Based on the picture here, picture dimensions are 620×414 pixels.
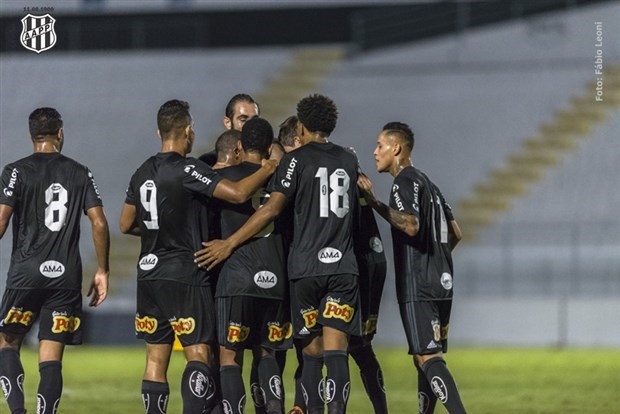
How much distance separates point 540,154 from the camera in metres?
28.2

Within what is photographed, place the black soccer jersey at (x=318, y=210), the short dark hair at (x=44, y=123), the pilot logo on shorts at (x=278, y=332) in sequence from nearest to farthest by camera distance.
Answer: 1. the black soccer jersey at (x=318, y=210)
2. the pilot logo on shorts at (x=278, y=332)
3. the short dark hair at (x=44, y=123)

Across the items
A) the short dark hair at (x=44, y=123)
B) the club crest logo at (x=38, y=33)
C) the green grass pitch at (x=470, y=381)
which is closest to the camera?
the short dark hair at (x=44, y=123)

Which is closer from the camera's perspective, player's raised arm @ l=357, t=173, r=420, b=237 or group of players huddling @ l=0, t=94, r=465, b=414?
group of players huddling @ l=0, t=94, r=465, b=414

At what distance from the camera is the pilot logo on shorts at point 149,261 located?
835 cm

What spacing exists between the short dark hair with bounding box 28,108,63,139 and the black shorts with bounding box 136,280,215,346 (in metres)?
1.42

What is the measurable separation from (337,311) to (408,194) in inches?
41.0

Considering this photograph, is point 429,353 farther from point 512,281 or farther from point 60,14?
point 60,14

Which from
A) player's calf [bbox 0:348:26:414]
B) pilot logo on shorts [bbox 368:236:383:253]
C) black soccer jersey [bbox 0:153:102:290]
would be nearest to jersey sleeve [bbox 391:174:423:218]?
pilot logo on shorts [bbox 368:236:383:253]

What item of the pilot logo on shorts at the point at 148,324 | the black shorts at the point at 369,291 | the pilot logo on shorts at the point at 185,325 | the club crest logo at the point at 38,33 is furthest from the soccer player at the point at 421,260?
the club crest logo at the point at 38,33

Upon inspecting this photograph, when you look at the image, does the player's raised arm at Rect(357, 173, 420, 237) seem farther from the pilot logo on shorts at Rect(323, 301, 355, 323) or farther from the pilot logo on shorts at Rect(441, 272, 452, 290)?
the pilot logo on shorts at Rect(323, 301, 355, 323)

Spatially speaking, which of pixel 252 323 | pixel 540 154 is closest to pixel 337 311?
pixel 252 323

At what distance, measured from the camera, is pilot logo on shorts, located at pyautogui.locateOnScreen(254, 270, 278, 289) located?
8406 millimetres

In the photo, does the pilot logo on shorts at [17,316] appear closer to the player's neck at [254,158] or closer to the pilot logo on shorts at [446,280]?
the player's neck at [254,158]

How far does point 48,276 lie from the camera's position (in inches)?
346
